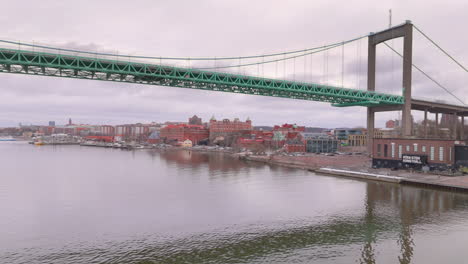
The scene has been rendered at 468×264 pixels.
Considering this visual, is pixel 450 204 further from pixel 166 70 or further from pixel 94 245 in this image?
pixel 166 70

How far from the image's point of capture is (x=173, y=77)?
27.8m

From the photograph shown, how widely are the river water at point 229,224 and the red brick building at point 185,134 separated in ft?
264

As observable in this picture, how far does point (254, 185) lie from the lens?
29.1 m

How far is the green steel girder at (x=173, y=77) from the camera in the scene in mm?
22484

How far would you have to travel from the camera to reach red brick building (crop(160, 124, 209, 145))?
108669 millimetres

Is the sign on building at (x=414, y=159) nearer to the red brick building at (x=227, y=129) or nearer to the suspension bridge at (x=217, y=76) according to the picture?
the suspension bridge at (x=217, y=76)

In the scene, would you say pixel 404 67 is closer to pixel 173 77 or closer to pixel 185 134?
pixel 173 77

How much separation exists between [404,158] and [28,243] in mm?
34278

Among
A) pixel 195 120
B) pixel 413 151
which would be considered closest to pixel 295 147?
pixel 413 151

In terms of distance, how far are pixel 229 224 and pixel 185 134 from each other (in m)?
93.1

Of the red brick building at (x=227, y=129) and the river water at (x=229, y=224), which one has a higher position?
the red brick building at (x=227, y=129)

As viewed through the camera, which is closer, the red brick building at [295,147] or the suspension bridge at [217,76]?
the suspension bridge at [217,76]

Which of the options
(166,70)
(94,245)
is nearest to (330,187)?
(166,70)

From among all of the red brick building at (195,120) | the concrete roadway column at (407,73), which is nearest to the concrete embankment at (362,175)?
the concrete roadway column at (407,73)
